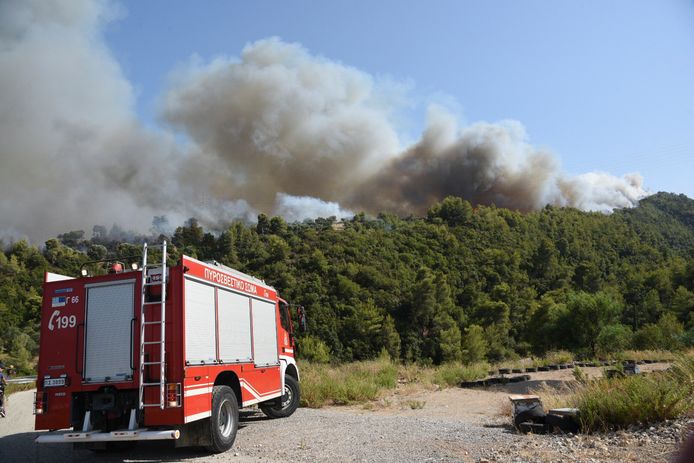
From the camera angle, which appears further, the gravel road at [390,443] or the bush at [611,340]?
the bush at [611,340]

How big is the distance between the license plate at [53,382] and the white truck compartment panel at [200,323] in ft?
6.47

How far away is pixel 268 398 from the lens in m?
10.4

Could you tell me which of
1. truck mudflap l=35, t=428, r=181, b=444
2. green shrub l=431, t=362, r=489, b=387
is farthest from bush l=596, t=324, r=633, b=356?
truck mudflap l=35, t=428, r=181, b=444

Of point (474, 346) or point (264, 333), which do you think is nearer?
point (264, 333)

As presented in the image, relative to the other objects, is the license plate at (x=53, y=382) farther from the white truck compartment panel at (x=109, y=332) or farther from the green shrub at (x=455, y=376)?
the green shrub at (x=455, y=376)

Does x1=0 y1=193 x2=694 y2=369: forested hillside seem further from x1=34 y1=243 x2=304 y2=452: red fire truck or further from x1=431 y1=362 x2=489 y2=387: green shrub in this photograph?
x1=34 y1=243 x2=304 y2=452: red fire truck

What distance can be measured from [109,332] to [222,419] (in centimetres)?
220

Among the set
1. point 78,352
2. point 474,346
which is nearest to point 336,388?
point 78,352

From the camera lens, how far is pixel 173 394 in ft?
23.7

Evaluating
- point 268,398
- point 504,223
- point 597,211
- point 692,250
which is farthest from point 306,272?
point 597,211

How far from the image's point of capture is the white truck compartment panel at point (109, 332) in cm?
763

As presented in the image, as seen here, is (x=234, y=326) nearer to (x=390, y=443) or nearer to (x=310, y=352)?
(x=390, y=443)

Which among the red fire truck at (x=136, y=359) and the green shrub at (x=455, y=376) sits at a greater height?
the red fire truck at (x=136, y=359)

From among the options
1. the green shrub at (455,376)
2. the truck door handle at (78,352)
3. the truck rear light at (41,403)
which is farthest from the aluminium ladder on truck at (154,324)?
the green shrub at (455,376)
